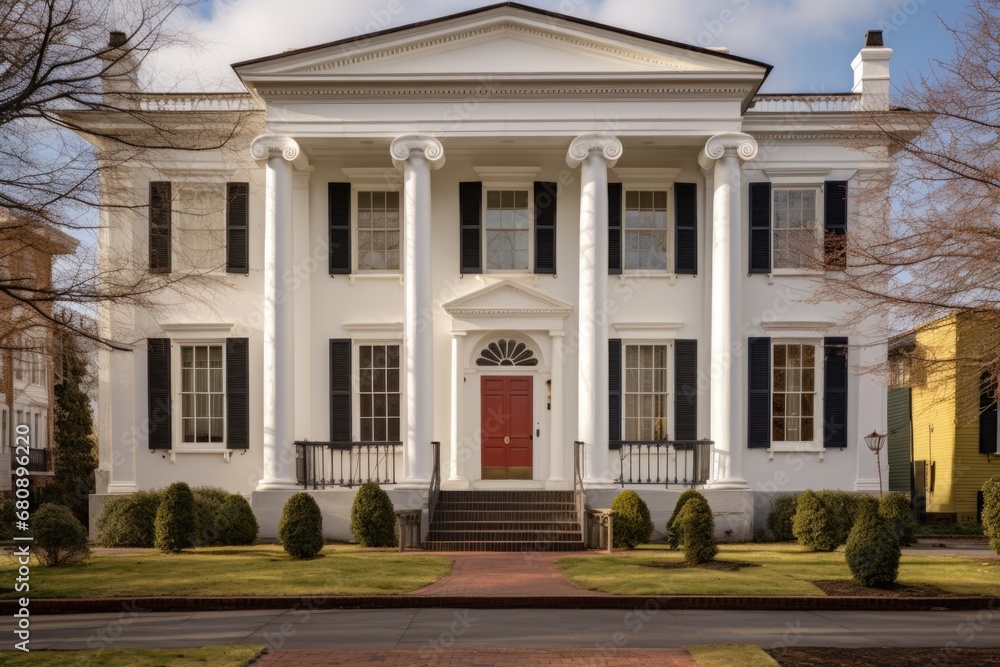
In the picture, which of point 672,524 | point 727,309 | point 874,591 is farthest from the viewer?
point 727,309

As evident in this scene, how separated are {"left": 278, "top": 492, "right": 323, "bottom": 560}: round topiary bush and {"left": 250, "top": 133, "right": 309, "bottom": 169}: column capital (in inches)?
287

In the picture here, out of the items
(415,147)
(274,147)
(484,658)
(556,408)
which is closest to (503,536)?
(556,408)

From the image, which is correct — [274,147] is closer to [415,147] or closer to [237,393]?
[415,147]

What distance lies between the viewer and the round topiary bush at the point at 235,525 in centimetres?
2097

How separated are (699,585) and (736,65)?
11.1 metres

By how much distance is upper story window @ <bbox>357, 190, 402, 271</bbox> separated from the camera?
23578mm

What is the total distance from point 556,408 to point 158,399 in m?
8.62

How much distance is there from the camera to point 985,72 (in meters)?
13.5

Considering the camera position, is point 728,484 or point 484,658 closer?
point 484,658

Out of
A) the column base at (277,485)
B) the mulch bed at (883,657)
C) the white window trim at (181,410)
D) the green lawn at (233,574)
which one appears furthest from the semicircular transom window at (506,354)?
the mulch bed at (883,657)

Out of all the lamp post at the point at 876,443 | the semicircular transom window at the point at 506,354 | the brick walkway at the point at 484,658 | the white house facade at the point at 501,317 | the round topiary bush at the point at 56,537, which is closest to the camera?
the brick walkway at the point at 484,658

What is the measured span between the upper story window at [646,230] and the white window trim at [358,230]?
492 cm

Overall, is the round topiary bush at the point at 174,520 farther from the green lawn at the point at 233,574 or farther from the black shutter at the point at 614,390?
the black shutter at the point at 614,390

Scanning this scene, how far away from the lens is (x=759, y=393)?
23.2 m
